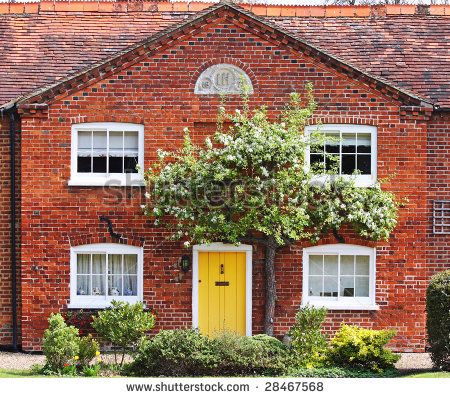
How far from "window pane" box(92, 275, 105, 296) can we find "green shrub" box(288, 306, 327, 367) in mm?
4739

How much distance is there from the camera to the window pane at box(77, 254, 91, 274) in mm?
22469

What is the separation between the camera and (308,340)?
19562 millimetres

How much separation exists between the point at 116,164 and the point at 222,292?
11.8 ft

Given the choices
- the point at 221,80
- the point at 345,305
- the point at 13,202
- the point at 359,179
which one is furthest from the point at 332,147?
the point at 13,202

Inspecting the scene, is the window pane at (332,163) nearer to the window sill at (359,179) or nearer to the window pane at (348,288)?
the window sill at (359,179)

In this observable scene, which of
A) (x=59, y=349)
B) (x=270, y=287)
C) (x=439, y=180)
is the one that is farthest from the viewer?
(x=439, y=180)

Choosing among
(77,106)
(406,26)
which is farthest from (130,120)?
(406,26)

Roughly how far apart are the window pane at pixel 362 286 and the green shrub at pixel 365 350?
10.0 ft

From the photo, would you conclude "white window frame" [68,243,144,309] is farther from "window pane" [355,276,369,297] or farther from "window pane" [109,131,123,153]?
"window pane" [355,276,369,297]

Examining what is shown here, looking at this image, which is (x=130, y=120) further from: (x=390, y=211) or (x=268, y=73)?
(x=390, y=211)

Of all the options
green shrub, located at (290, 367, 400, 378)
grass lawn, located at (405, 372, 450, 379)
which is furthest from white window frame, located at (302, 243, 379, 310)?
grass lawn, located at (405, 372, 450, 379)

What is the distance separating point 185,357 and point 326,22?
10.3m

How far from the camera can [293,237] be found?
20.9 m

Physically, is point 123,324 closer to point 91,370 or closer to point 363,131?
point 91,370
